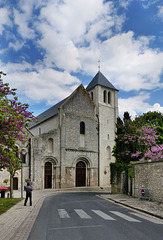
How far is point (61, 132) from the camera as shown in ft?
104

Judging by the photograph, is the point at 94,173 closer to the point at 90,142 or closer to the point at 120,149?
the point at 90,142

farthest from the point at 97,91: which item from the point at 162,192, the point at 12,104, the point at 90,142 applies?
the point at 12,104

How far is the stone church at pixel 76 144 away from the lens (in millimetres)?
29188

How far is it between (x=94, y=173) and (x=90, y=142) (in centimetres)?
471

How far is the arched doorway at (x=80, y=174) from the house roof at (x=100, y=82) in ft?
45.2

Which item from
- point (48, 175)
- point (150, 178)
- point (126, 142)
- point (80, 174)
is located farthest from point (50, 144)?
point (150, 178)

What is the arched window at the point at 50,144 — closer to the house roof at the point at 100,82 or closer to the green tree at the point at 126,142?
the green tree at the point at 126,142

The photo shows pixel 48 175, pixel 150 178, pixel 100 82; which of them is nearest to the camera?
pixel 150 178

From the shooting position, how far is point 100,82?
3850 cm

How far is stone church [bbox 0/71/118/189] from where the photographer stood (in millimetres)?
29188

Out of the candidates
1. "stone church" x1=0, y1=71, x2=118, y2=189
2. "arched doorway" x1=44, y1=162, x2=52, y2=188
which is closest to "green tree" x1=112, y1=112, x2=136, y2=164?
"stone church" x1=0, y1=71, x2=118, y2=189

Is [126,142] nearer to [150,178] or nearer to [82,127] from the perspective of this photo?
[150,178]

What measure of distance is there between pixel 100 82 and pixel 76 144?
1233cm

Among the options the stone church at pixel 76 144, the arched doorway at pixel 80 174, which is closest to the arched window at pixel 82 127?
the stone church at pixel 76 144
